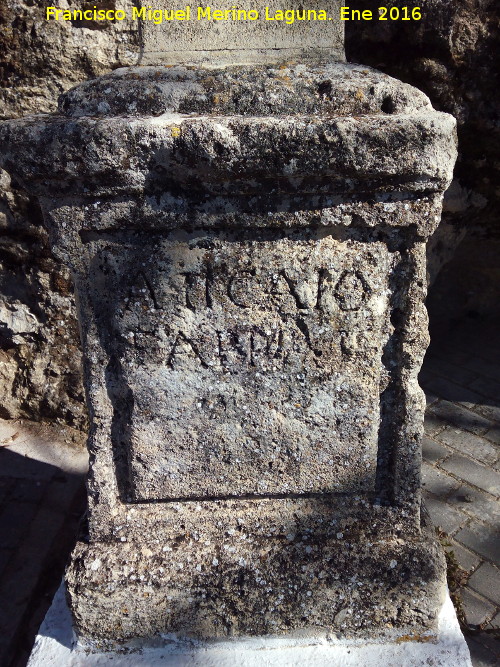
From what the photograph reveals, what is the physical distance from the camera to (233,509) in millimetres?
1794

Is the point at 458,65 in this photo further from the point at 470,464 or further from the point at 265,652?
the point at 265,652

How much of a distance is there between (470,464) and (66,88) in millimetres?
2668

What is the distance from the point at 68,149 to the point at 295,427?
93cm

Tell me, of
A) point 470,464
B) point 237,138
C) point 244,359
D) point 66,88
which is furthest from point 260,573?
point 66,88

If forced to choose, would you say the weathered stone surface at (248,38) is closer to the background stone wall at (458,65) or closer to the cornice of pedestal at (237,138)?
the cornice of pedestal at (237,138)

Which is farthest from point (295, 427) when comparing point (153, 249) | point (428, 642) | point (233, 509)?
point (428, 642)

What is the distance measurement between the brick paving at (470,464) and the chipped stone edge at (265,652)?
0.37 metres

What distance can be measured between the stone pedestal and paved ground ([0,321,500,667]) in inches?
25.0

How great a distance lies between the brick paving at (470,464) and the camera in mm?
2252

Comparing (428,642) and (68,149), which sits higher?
(68,149)

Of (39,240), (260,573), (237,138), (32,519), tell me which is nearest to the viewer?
(237,138)

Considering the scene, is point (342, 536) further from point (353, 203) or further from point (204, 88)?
point (204, 88)

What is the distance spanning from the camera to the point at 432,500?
109 inches

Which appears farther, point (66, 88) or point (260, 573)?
point (66, 88)
